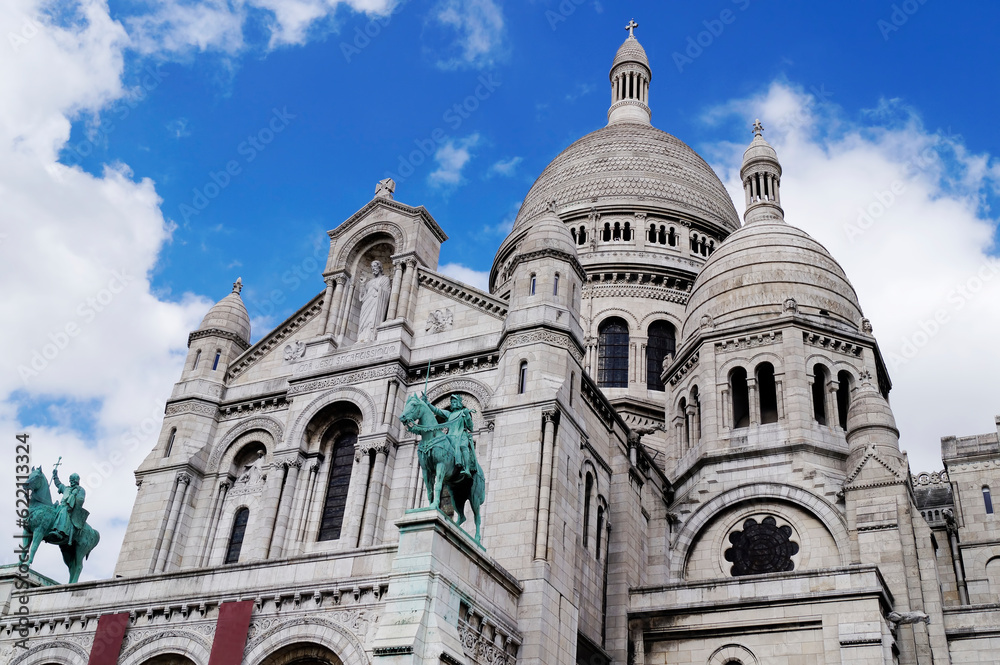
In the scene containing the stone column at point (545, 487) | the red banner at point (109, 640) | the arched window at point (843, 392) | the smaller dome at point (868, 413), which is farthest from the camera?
the arched window at point (843, 392)

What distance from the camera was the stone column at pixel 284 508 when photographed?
29.8 metres

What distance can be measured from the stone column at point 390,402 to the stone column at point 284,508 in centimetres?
316

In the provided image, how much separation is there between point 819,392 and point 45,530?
87.0 ft

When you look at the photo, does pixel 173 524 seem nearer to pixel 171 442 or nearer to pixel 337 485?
pixel 171 442

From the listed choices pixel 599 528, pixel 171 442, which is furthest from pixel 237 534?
pixel 599 528

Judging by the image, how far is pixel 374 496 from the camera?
2911 centimetres

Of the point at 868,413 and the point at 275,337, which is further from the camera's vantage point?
the point at 275,337

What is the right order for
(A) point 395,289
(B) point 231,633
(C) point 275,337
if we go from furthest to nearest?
(C) point 275,337
(A) point 395,289
(B) point 231,633

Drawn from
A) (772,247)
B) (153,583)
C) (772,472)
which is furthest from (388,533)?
(772,247)

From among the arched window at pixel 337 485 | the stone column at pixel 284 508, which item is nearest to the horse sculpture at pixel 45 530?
the stone column at pixel 284 508

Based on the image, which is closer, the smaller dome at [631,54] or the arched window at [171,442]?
the arched window at [171,442]

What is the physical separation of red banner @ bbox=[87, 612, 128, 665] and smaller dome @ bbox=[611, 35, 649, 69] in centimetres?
5519

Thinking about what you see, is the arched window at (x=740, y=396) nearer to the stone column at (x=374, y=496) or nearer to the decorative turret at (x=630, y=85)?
the stone column at (x=374, y=496)

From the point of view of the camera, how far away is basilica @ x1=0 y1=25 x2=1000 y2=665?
2338 cm
